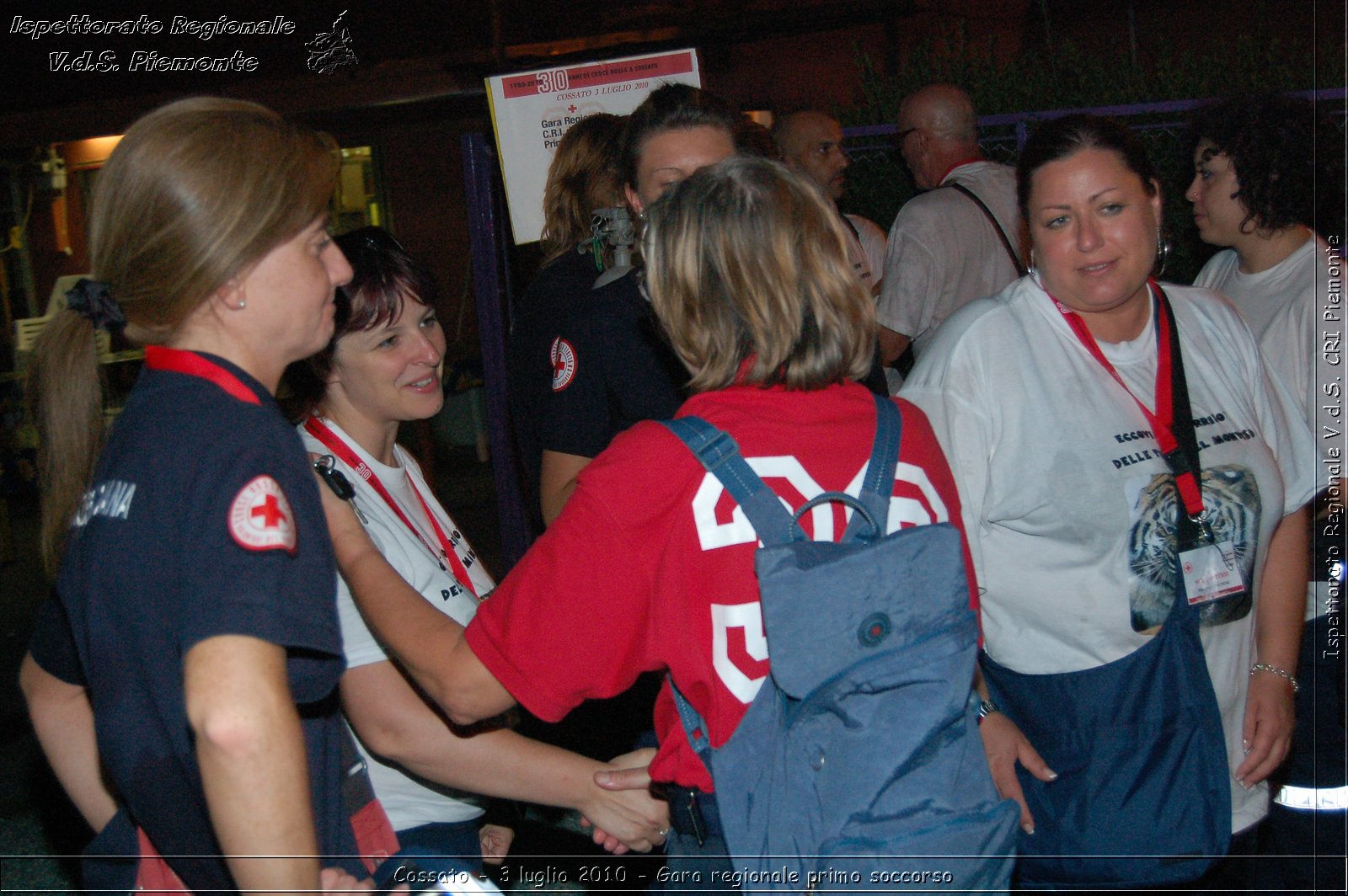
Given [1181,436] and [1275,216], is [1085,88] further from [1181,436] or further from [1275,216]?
[1181,436]

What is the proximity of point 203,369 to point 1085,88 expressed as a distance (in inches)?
258

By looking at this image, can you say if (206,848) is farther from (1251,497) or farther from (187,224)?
(1251,497)

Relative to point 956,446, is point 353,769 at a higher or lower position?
lower

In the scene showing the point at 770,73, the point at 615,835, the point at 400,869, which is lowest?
the point at 615,835

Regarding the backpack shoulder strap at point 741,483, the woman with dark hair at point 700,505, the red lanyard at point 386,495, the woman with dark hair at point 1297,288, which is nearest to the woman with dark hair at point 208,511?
the woman with dark hair at point 700,505

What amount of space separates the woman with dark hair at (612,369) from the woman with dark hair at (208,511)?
116 centimetres

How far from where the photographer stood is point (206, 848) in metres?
1.49

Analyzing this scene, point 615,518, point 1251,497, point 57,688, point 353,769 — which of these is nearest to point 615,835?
point 353,769

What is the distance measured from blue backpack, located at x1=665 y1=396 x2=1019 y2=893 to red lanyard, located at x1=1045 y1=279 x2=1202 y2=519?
907 mm

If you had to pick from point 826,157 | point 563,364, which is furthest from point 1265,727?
point 826,157

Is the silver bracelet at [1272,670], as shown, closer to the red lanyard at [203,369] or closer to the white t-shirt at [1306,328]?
the white t-shirt at [1306,328]

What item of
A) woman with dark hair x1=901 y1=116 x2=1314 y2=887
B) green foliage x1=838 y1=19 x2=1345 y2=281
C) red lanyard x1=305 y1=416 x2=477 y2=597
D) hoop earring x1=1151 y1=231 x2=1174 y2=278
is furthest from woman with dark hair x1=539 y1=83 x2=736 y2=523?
green foliage x1=838 y1=19 x2=1345 y2=281

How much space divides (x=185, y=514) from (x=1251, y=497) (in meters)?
2.10

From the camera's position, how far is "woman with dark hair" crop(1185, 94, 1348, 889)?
2.85 metres
